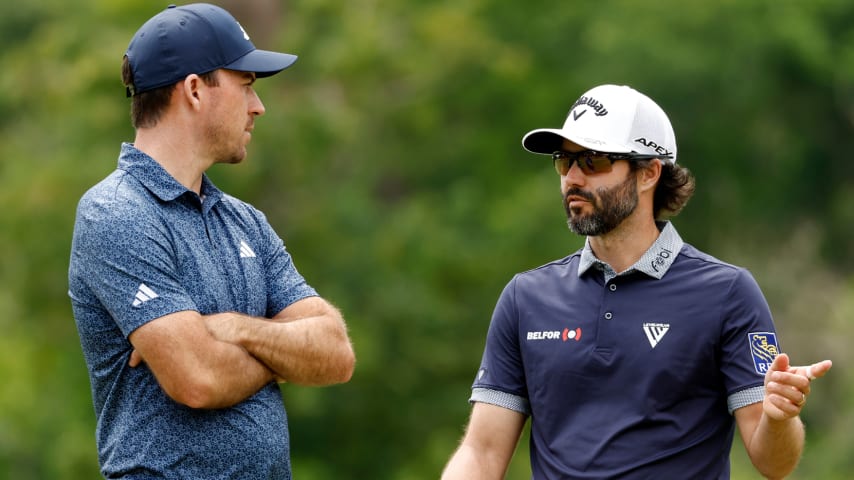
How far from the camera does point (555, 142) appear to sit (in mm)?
5363

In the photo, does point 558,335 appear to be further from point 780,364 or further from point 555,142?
point 780,364

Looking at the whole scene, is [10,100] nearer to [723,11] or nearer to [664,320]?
[723,11]

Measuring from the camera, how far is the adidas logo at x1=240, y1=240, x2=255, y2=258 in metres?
4.99

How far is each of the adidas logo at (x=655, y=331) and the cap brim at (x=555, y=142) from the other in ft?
2.03

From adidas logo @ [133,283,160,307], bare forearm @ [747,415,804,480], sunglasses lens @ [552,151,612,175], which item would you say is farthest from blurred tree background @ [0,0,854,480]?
adidas logo @ [133,283,160,307]

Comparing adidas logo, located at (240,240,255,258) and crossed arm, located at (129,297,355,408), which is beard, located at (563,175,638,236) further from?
adidas logo, located at (240,240,255,258)

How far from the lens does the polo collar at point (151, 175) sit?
4852 millimetres

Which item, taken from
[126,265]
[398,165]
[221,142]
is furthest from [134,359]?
[398,165]

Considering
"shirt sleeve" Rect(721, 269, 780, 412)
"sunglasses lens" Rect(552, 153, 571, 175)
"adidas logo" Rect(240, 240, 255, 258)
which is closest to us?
"shirt sleeve" Rect(721, 269, 780, 412)

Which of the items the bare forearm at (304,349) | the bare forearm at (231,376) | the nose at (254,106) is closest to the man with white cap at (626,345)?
the bare forearm at (304,349)

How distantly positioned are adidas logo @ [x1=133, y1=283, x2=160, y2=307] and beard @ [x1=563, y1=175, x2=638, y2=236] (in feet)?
4.81

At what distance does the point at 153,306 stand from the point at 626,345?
1538mm

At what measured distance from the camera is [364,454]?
20.1 metres

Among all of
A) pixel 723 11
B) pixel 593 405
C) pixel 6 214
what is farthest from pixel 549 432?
pixel 723 11
